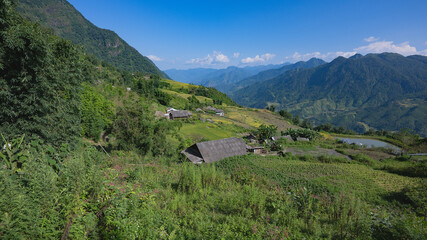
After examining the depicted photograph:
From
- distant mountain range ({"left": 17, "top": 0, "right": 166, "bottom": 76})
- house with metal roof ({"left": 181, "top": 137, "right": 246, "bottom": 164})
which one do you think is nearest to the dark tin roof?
house with metal roof ({"left": 181, "top": 137, "right": 246, "bottom": 164})

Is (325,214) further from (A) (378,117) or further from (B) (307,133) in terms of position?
(A) (378,117)

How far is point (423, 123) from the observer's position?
484 ft

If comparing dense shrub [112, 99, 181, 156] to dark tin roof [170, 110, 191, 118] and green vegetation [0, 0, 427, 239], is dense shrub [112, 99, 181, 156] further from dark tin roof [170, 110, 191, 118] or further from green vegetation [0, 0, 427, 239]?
dark tin roof [170, 110, 191, 118]

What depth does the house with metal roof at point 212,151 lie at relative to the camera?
20.3 m

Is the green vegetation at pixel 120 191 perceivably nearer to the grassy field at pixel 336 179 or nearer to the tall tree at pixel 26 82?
the tall tree at pixel 26 82

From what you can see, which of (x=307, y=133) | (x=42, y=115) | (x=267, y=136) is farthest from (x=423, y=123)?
(x=42, y=115)

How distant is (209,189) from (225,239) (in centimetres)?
353

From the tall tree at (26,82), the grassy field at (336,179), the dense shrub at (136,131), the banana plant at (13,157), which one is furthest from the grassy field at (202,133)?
the banana plant at (13,157)

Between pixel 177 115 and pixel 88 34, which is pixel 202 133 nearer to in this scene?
pixel 177 115

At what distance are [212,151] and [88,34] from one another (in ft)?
680

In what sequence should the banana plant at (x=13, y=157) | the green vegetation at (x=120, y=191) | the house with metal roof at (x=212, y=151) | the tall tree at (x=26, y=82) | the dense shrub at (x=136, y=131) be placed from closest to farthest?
the green vegetation at (x=120, y=191) → the banana plant at (x=13, y=157) → the tall tree at (x=26, y=82) → the dense shrub at (x=136, y=131) → the house with metal roof at (x=212, y=151)

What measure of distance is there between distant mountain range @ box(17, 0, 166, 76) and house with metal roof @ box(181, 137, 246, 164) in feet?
489

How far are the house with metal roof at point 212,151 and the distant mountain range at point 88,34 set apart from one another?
14912 centimetres

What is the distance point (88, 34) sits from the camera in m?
168
